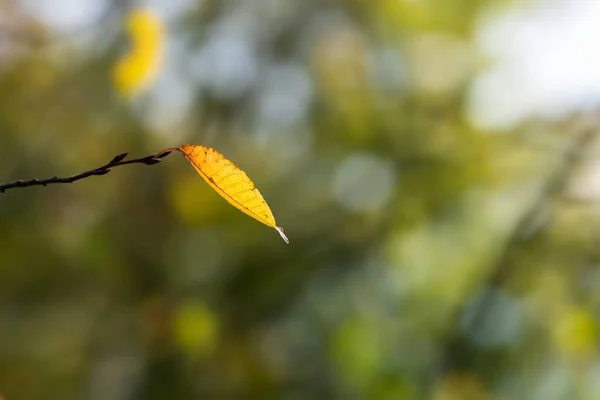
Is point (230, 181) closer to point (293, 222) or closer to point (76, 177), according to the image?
point (76, 177)

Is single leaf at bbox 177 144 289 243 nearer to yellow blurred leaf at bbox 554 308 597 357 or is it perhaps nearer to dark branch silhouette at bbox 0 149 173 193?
dark branch silhouette at bbox 0 149 173 193

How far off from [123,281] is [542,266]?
1188 mm

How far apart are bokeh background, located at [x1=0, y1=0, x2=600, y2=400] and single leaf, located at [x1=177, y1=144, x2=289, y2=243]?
129cm

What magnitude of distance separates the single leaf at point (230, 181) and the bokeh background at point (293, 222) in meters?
1.29

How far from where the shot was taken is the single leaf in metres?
0.48

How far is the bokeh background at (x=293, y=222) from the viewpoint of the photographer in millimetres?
1703

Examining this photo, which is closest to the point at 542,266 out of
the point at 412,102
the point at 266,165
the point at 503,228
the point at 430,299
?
the point at 503,228

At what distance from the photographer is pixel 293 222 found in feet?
6.11

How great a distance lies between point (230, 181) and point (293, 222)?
137 cm

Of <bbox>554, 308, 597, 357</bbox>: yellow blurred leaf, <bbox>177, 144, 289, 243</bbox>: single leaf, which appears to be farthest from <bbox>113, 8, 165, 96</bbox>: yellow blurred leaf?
<bbox>554, 308, 597, 357</bbox>: yellow blurred leaf

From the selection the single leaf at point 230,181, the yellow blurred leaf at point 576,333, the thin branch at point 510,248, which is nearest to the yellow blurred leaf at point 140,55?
the single leaf at point 230,181

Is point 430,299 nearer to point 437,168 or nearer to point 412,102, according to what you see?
point 437,168

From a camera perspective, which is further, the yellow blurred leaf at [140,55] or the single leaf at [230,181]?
the yellow blurred leaf at [140,55]

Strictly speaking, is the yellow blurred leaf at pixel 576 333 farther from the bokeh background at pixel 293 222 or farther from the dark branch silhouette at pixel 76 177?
the dark branch silhouette at pixel 76 177
